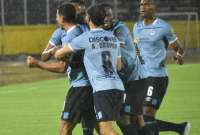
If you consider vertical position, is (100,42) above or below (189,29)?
above

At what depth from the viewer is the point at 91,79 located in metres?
10.2

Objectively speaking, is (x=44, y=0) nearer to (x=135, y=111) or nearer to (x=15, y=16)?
(x=15, y=16)

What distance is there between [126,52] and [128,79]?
1.43 ft

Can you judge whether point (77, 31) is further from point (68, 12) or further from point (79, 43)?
point (79, 43)

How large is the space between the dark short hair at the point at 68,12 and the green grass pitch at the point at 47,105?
4314mm

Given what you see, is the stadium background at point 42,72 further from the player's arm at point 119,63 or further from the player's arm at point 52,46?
the player's arm at point 119,63

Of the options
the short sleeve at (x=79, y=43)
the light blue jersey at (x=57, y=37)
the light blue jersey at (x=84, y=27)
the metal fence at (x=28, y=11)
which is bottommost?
the metal fence at (x=28, y=11)

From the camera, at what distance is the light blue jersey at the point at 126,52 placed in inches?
457

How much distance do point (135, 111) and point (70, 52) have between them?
2.04 meters

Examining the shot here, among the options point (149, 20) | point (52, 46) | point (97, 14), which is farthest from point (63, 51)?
point (149, 20)

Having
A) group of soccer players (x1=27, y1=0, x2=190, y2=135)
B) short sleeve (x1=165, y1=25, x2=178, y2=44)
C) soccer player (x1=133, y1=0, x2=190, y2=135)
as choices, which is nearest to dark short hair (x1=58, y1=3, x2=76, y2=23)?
group of soccer players (x1=27, y1=0, x2=190, y2=135)

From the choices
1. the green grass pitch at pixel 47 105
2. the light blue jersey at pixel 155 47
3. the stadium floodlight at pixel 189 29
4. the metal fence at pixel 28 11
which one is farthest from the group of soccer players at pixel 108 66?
the stadium floodlight at pixel 189 29

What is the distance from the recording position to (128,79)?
11.9 m

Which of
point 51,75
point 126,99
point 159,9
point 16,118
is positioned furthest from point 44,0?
point 126,99
